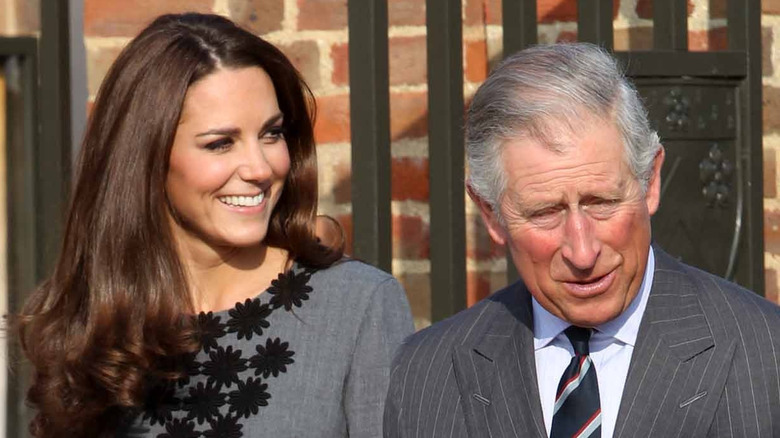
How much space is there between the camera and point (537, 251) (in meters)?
2.60

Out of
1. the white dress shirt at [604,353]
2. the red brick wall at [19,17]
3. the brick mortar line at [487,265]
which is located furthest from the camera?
the brick mortar line at [487,265]

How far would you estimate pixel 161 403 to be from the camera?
320 centimetres

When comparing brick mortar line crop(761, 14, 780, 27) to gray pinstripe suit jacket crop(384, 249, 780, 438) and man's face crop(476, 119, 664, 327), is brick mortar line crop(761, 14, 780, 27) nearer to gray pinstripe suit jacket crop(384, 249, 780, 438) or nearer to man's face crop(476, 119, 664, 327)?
gray pinstripe suit jacket crop(384, 249, 780, 438)

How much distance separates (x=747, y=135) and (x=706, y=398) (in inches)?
43.8

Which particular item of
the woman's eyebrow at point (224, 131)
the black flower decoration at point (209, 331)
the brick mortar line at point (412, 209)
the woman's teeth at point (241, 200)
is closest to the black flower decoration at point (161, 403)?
the black flower decoration at point (209, 331)

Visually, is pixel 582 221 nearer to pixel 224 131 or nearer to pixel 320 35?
pixel 224 131

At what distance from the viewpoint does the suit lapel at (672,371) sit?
2.56 meters

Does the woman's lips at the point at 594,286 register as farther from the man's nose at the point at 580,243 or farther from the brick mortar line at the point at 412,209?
the brick mortar line at the point at 412,209

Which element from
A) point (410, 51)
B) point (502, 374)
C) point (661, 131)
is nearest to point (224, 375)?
point (502, 374)

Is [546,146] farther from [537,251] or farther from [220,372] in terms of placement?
[220,372]

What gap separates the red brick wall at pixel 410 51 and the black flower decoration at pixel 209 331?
0.64 meters

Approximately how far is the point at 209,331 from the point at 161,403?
0.17 meters

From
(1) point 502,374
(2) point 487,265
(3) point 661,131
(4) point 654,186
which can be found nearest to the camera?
→ (4) point 654,186

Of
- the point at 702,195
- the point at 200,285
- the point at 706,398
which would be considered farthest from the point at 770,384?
the point at 200,285
